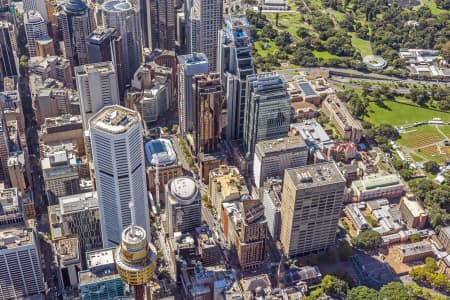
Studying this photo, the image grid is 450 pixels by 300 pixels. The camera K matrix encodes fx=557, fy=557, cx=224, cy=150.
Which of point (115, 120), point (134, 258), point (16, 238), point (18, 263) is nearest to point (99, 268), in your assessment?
point (134, 258)

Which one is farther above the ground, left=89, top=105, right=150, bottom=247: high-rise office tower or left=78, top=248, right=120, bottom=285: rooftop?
left=89, top=105, right=150, bottom=247: high-rise office tower

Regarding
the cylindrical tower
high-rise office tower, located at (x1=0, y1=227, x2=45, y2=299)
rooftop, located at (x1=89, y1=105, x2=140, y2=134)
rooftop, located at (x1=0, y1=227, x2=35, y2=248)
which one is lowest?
high-rise office tower, located at (x1=0, y1=227, x2=45, y2=299)

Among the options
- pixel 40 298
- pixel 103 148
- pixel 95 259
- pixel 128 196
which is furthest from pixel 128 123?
pixel 40 298

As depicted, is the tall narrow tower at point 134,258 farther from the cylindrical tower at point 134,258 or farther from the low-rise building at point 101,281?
the low-rise building at point 101,281

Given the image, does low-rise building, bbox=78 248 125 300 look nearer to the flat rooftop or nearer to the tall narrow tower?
the tall narrow tower

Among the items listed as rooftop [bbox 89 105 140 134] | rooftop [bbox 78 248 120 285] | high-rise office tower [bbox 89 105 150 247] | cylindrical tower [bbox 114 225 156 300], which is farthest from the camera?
high-rise office tower [bbox 89 105 150 247]

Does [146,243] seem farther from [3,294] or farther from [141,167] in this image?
[3,294]

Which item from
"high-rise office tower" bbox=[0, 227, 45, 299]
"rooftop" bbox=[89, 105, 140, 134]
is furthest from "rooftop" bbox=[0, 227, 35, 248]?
"rooftop" bbox=[89, 105, 140, 134]

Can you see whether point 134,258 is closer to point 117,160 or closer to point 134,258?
point 134,258
